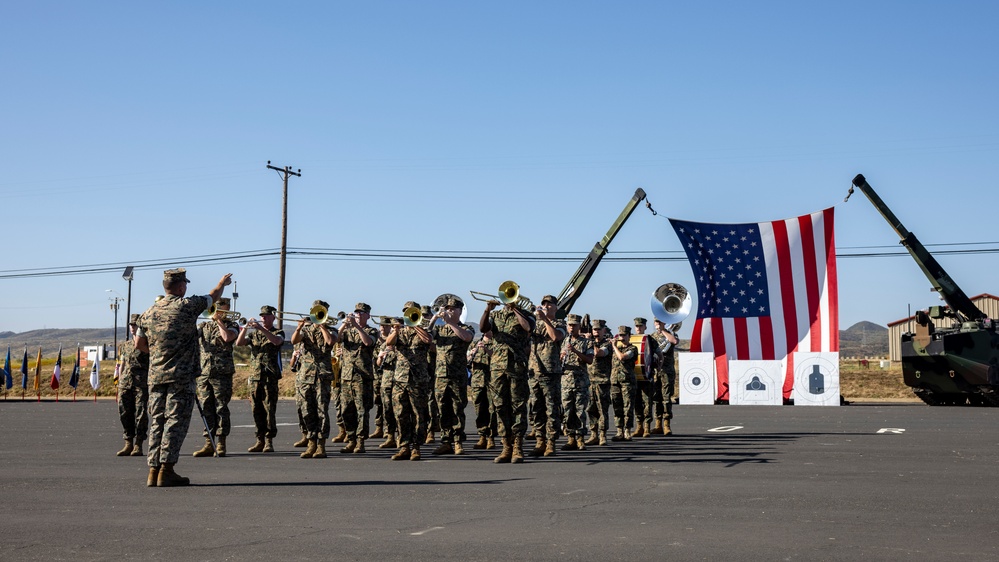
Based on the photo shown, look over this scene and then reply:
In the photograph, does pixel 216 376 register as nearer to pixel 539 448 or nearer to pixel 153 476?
pixel 153 476

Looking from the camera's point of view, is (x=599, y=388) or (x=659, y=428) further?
(x=659, y=428)

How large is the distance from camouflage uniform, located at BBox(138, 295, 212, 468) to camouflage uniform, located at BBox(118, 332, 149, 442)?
4.14 m

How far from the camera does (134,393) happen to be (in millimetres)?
14781

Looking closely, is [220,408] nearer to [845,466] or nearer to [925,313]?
[845,466]

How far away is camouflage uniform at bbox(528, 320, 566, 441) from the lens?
1436 cm

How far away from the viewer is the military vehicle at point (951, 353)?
3275cm

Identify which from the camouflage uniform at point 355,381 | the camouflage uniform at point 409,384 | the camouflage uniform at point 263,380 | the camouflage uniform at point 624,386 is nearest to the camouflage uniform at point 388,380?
the camouflage uniform at point 355,381

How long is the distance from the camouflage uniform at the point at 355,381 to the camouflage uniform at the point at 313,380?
0.29m

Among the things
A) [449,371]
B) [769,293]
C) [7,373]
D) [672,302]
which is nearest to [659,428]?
[449,371]

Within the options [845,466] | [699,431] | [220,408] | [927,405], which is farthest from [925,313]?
[220,408]

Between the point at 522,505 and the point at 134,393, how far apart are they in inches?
305

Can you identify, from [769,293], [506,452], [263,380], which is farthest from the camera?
[769,293]

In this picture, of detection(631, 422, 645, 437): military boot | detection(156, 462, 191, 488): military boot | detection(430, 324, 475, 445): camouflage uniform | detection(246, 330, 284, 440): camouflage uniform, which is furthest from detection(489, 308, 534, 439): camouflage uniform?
detection(631, 422, 645, 437): military boot

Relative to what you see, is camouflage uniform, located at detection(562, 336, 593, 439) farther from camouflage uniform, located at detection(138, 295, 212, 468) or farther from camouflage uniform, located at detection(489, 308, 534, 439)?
camouflage uniform, located at detection(138, 295, 212, 468)
